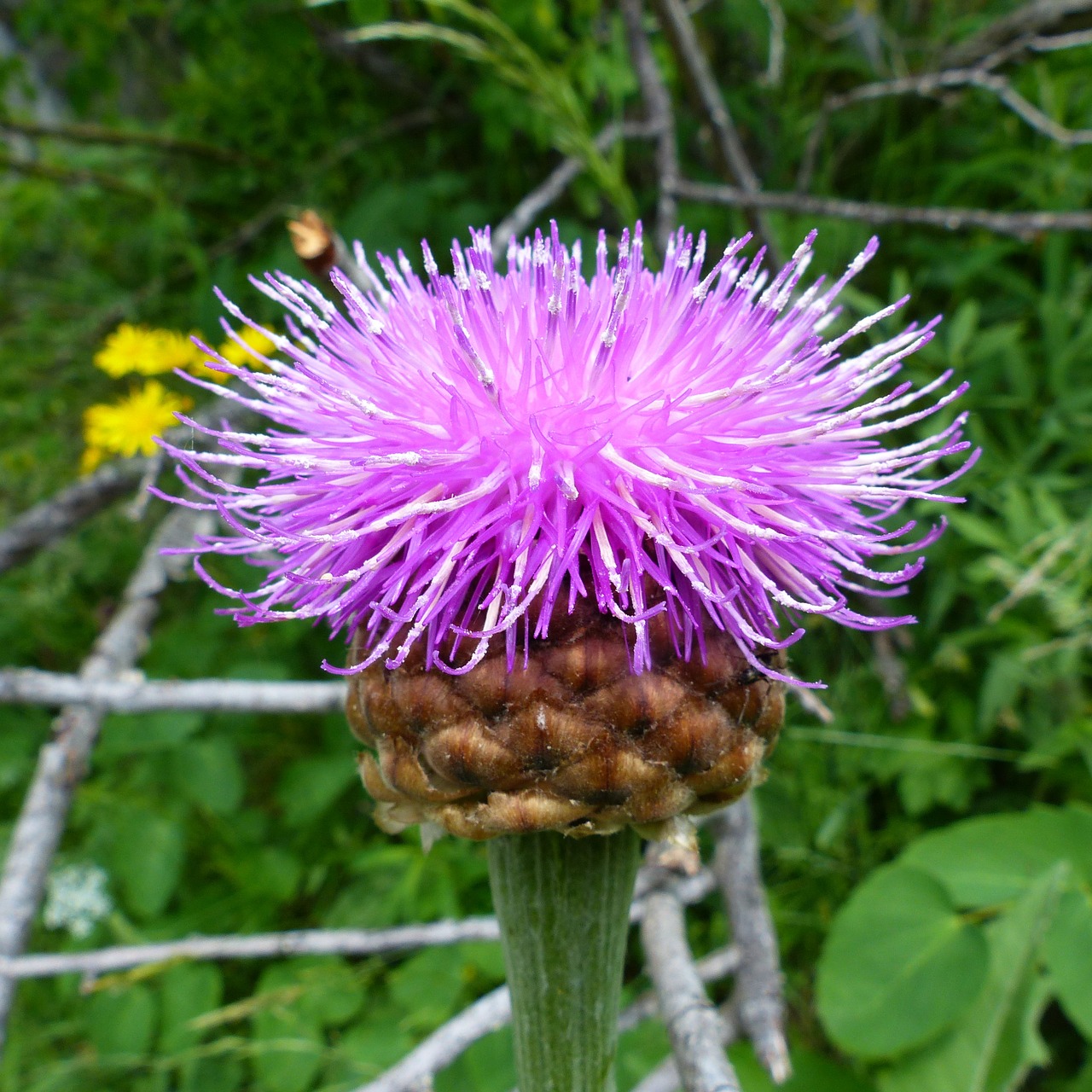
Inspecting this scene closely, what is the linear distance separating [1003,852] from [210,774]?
2.02m

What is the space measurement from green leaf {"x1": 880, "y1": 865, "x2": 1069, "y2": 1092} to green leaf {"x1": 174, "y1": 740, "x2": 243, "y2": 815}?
173 centimetres

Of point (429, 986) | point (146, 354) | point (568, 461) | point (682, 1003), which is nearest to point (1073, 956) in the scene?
point (682, 1003)

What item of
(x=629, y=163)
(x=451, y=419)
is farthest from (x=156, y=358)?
(x=451, y=419)

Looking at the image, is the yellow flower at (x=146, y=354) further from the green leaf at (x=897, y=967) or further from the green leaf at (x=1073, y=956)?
the green leaf at (x=1073, y=956)

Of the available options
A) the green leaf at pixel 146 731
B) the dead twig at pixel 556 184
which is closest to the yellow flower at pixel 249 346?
the dead twig at pixel 556 184

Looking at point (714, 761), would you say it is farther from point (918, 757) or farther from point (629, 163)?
point (629, 163)

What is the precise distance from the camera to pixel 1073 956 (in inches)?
66.6

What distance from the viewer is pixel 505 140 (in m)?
2.87

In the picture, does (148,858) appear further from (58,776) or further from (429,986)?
(429,986)

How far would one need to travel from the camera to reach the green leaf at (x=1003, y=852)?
1873mm

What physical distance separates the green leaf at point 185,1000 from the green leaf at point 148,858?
0.18 m

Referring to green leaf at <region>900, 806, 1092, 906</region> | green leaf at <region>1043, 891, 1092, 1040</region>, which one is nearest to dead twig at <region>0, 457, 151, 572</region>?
green leaf at <region>900, 806, 1092, 906</region>

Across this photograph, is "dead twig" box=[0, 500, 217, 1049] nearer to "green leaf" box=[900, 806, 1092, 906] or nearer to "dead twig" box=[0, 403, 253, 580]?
"dead twig" box=[0, 403, 253, 580]

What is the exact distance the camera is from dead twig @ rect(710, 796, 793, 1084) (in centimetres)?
145
